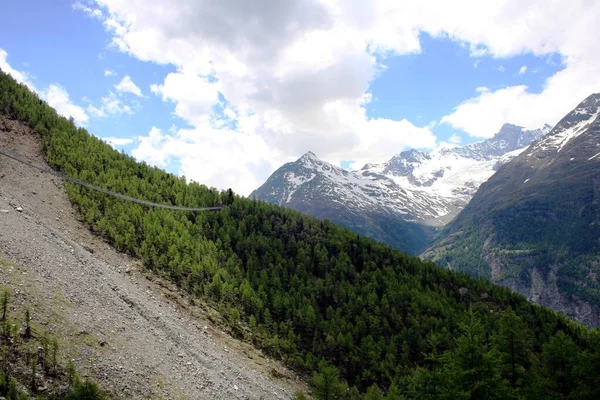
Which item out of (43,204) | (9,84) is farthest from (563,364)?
(9,84)

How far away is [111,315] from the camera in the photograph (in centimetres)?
4725

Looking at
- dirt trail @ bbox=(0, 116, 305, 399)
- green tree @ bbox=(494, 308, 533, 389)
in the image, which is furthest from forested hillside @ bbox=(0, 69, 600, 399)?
dirt trail @ bbox=(0, 116, 305, 399)

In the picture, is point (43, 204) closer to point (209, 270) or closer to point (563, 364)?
point (209, 270)

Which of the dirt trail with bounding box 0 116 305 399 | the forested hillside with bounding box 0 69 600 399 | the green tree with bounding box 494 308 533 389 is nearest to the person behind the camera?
the dirt trail with bounding box 0 116 305 399

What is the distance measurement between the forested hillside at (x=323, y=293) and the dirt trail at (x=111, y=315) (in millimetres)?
6810

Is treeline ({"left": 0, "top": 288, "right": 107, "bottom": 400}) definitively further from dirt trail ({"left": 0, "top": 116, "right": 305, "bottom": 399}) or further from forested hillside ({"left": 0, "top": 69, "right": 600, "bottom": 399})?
forested hillside ({"left": 0, "top": 69, "right": 600, "bottom": 399})

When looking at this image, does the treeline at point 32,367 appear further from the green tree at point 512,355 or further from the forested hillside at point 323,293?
the green tree at point 512,355

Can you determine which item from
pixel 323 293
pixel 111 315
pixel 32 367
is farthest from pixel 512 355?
pixel 323 293

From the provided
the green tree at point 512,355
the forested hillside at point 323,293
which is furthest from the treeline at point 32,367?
the green tree at point 512,355

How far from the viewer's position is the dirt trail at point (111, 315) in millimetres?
39375

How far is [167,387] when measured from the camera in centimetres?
4162

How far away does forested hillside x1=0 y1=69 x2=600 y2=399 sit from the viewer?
48.8 m

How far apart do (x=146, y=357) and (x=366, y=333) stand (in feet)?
189

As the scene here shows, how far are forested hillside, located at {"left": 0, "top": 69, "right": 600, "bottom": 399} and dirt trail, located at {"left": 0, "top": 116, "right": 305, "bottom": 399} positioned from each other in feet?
22.3
